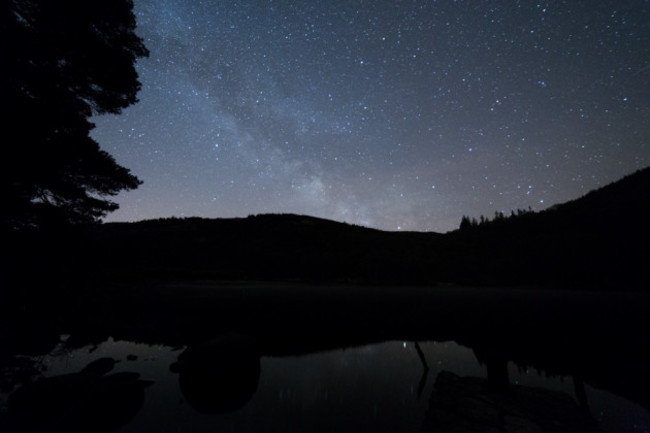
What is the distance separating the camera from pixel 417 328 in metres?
22.2

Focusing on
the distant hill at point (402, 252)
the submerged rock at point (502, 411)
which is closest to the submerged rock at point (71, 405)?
the submerged rock at point (502, 411)

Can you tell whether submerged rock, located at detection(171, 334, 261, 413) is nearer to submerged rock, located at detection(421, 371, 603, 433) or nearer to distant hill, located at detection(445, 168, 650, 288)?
submerged rock, located at detection(421, 371, 603, 433)

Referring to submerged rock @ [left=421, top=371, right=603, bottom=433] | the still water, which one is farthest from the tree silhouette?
submerged rock @ [left=421, top=371, right=603, bottom=433]

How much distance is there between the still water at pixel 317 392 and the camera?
7.71m

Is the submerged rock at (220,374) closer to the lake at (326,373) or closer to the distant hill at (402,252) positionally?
the lake at (326,373)

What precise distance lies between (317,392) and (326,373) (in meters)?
2.10

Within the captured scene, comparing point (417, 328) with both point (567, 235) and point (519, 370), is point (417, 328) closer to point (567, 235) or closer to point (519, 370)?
point (519, 370)

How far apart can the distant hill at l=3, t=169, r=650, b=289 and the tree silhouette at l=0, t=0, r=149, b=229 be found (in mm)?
38451

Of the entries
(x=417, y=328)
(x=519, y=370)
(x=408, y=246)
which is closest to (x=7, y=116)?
(x=519, y=370)

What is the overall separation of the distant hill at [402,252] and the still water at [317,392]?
116 ft

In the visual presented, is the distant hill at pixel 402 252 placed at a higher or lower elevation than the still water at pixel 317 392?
higher

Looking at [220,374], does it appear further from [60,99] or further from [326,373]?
[60,99]

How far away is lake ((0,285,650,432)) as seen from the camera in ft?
24.5

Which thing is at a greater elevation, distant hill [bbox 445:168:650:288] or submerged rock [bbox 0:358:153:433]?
distant hill [bbox 445:168:650:288]
